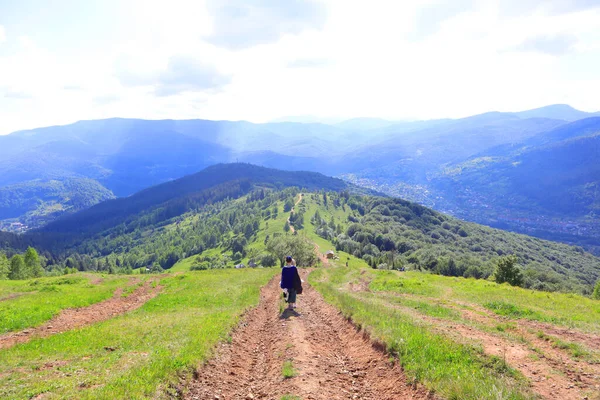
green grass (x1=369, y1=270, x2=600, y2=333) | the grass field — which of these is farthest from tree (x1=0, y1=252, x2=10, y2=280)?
green grass (x1=369, y1=270, x2=600, y2=333)

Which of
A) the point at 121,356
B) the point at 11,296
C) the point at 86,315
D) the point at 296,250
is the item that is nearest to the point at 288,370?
the point at 121,356

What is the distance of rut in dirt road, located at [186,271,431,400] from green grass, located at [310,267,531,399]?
63 centimetres

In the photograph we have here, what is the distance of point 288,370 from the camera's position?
12.8 meters

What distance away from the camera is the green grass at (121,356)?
1073 cm

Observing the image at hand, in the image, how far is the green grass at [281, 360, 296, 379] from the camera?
40.7 feet

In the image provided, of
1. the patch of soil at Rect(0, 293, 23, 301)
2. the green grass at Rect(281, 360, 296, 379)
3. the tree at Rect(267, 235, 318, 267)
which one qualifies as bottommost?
the tree at Rect(267, 235, 318, 267)

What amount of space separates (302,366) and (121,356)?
344 inches

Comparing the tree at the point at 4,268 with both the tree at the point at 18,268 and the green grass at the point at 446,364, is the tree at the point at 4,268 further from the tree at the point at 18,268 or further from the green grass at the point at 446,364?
the green grass at the point at 446,364

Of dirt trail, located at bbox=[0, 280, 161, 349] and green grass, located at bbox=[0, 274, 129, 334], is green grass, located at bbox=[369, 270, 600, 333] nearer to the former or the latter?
dirt trail, located at bbox=[0, 280, 161, 349]

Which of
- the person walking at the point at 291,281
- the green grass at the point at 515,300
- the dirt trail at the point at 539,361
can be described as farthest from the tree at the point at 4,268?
the dirt trail at the point at 539,361

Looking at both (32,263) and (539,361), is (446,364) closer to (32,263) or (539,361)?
(539,361)

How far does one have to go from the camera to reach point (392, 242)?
7254 inches

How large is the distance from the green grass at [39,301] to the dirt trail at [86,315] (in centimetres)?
68

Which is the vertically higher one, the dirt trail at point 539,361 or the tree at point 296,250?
the dirt trail at point 539,361
